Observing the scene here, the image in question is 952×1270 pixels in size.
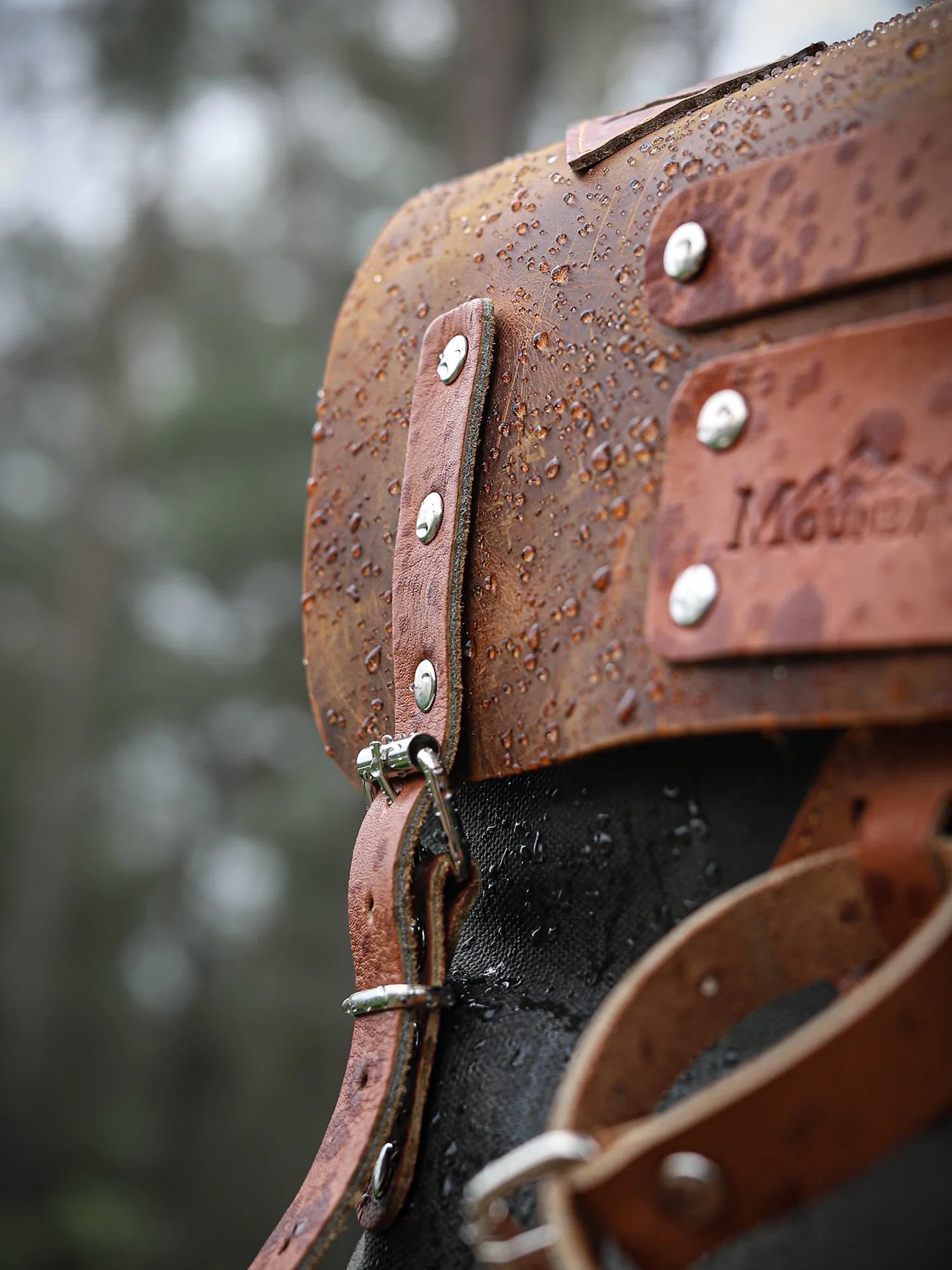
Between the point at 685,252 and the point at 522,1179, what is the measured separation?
50 cm

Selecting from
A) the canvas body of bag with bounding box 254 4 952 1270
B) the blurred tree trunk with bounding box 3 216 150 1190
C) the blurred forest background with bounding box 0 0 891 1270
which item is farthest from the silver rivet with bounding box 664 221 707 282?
the blurred tree trunk with bounding box 3 216 150 1190

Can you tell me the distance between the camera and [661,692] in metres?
0.62

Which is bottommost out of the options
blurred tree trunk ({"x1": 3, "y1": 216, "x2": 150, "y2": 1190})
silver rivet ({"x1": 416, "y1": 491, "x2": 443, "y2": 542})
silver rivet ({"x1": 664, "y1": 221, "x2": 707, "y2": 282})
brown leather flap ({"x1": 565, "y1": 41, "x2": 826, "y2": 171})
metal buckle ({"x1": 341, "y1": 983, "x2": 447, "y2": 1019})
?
metal buckle ({"x1": 341, "y1": 983, "x2": 447, "y2": 1019})

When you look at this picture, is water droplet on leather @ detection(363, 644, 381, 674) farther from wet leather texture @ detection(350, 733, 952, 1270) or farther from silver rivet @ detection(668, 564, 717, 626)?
silver rivet @ detection(668, 564, 717, 626)

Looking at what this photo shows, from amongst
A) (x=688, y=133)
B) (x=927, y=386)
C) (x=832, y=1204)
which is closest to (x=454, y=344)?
(x=688, y=133)

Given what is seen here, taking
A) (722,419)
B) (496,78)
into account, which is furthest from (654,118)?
(496,78)

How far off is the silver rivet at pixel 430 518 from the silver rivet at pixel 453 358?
88 millimetres

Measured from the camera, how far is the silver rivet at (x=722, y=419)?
62 centimetres

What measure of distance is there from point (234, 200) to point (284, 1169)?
15.2 ft

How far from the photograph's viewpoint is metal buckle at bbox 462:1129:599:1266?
0.49 m

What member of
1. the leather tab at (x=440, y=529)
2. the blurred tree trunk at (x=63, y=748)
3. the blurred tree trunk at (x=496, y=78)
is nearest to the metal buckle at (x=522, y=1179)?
the leather tab at (x=440, y=529)

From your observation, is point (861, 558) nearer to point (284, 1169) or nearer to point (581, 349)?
point (581, 349)

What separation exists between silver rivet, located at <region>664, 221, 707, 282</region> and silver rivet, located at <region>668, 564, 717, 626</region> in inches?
7.2

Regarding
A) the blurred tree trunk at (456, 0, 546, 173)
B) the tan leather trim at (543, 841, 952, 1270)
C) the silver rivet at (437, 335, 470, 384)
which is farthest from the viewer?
the blurred tree trunk at (456, 0, 546, 173)
